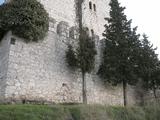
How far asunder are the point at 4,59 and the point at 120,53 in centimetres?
693

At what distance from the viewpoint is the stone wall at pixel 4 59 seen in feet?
40.4

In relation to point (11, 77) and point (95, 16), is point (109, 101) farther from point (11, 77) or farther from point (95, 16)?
point (95, 16)

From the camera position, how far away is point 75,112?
10.1 m

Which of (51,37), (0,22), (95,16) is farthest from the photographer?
(95,16)

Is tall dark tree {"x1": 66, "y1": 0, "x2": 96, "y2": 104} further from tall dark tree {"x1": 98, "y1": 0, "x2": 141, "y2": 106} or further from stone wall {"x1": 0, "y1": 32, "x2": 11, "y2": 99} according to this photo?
stone wall {"x1": 0, "y1": 32, "x2": 11, "y2": 99}

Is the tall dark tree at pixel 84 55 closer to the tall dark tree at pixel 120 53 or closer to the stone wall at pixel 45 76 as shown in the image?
the stone wall at pixel 45 76

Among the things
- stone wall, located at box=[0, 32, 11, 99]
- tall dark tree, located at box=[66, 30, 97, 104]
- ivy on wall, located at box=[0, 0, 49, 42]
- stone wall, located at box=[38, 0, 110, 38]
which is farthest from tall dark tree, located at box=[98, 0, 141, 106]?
stone wall, located at box=[0, 32, 11, 99]

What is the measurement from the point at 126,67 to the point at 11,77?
6.92 m

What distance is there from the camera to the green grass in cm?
900

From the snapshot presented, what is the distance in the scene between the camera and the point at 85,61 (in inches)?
609

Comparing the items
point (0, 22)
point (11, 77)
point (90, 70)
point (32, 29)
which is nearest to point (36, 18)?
point (32, 29)

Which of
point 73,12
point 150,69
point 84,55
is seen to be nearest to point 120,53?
point 84,55

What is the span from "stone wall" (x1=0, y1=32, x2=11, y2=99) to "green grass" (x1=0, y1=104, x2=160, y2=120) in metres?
2.88

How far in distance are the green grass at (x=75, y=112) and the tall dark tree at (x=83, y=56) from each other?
3.69 meters
